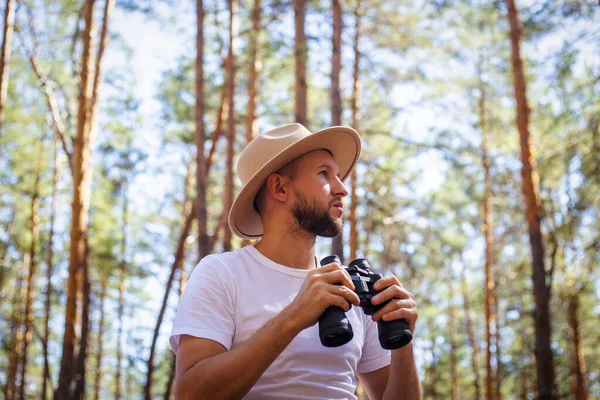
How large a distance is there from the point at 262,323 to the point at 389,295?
0.55 m

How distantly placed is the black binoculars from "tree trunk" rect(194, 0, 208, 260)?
6.51 meters

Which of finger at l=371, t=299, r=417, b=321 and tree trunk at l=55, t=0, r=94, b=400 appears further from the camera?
tree trunk at l=55, t=0, r=94, b=400

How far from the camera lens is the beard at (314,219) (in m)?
2.72

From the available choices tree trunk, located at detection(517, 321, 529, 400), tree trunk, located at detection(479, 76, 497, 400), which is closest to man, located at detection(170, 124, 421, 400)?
tree trunk, located at detection(479, 76, 497, 400)

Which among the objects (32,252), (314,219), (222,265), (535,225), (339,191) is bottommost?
(222,265)

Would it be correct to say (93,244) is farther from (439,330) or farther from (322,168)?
(439,330)

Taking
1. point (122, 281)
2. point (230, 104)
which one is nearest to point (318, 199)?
point (230, 104)

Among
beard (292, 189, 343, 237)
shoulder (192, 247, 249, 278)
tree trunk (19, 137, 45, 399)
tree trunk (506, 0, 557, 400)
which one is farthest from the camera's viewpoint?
tree trunk (19, 137, 45, 399)

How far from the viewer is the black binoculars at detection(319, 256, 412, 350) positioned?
2.05m

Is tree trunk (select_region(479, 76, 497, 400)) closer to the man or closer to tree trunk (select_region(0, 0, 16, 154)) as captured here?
tree trunk (select_region(0, 0, 16, 154))

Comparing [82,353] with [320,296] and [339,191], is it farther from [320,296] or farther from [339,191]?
[320,296]

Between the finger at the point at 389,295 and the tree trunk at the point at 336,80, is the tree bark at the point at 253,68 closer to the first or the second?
the tree trunk at the point at 336,80

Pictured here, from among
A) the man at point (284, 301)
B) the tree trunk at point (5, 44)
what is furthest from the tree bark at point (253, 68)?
the man at point (284, 301)

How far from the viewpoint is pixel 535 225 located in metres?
10.1
